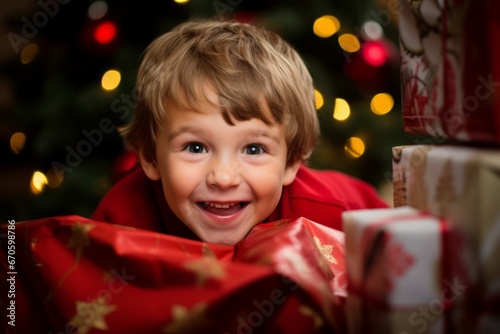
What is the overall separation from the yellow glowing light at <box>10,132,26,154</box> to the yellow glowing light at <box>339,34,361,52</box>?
103 cm

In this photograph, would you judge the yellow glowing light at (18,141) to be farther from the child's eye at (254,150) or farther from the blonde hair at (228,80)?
the child's eye at (254,150)

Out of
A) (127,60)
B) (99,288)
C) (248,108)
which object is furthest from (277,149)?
(127,60)

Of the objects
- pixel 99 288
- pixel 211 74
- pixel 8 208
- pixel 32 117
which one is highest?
pixel 211 74

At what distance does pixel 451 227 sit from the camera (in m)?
0.66

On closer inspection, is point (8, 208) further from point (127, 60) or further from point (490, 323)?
point (490, 323)

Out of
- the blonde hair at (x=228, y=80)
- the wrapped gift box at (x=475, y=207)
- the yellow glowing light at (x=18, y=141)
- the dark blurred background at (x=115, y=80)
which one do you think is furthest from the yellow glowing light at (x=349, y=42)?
the wrapped gift box at (x=475, y=207)

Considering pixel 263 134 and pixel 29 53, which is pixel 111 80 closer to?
pixel 29 53

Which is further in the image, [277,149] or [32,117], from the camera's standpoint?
[32,117]

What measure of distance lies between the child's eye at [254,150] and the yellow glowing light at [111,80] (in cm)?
72

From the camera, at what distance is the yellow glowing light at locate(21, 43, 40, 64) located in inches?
70.4

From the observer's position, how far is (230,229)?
110 centimetres

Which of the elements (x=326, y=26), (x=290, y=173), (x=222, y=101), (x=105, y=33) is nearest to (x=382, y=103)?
(x=326, y=26)

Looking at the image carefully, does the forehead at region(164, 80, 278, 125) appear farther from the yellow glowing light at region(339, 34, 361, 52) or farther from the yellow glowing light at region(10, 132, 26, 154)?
the yellow glowing light at region(10, 132, 26, 154)

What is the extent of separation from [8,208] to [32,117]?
278mm
